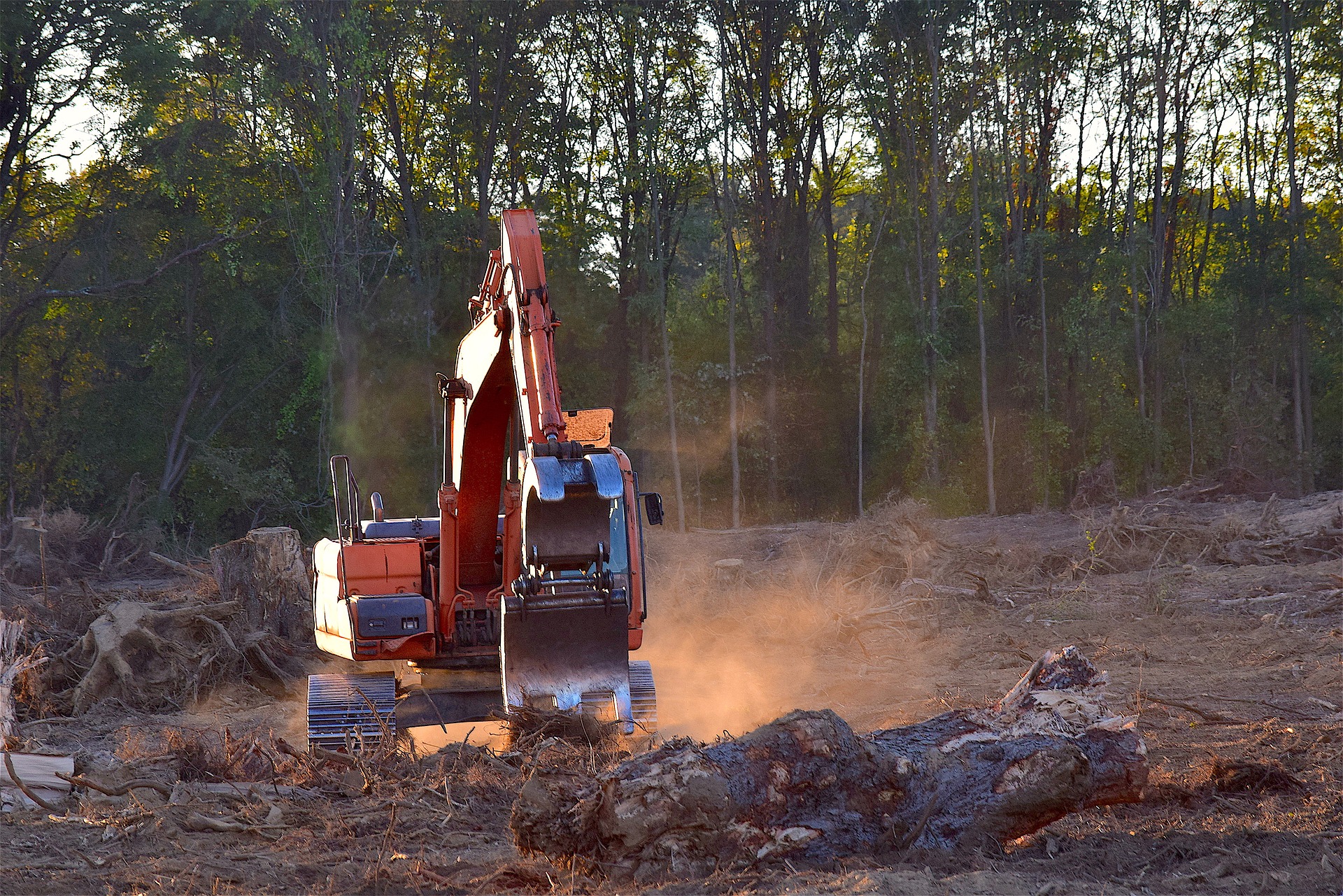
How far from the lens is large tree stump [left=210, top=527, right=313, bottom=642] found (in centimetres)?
1127

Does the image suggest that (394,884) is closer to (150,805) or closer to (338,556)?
(150,805)

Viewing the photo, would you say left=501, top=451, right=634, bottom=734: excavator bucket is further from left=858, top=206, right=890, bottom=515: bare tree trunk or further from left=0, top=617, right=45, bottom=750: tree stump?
left=858, top=206, right=890, bottom=515: bare tree trunk

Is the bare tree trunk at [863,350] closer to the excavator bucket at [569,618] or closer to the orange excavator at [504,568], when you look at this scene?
the orange excavator at [504,568]

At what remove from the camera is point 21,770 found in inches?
230

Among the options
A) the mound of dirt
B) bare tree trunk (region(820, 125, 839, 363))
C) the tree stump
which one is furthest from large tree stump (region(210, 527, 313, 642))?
bare tree trunk (region(820, 125, 839, 363))

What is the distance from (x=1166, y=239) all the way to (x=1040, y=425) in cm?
820

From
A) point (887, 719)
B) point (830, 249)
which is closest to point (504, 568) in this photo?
point (887, 719)

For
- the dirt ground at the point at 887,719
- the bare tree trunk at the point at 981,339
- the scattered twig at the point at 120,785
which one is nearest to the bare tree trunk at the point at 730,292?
the bare tree trunk at the point at 981,339

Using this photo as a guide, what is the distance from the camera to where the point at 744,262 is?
32.3m

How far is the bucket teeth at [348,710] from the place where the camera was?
6.77 meters

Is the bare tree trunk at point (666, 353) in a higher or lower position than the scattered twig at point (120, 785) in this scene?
higher

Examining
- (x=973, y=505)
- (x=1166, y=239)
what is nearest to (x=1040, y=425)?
(x=973, y=505)

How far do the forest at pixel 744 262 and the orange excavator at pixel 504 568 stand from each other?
18.2 m

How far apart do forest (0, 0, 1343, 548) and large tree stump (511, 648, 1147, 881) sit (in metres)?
21.4
